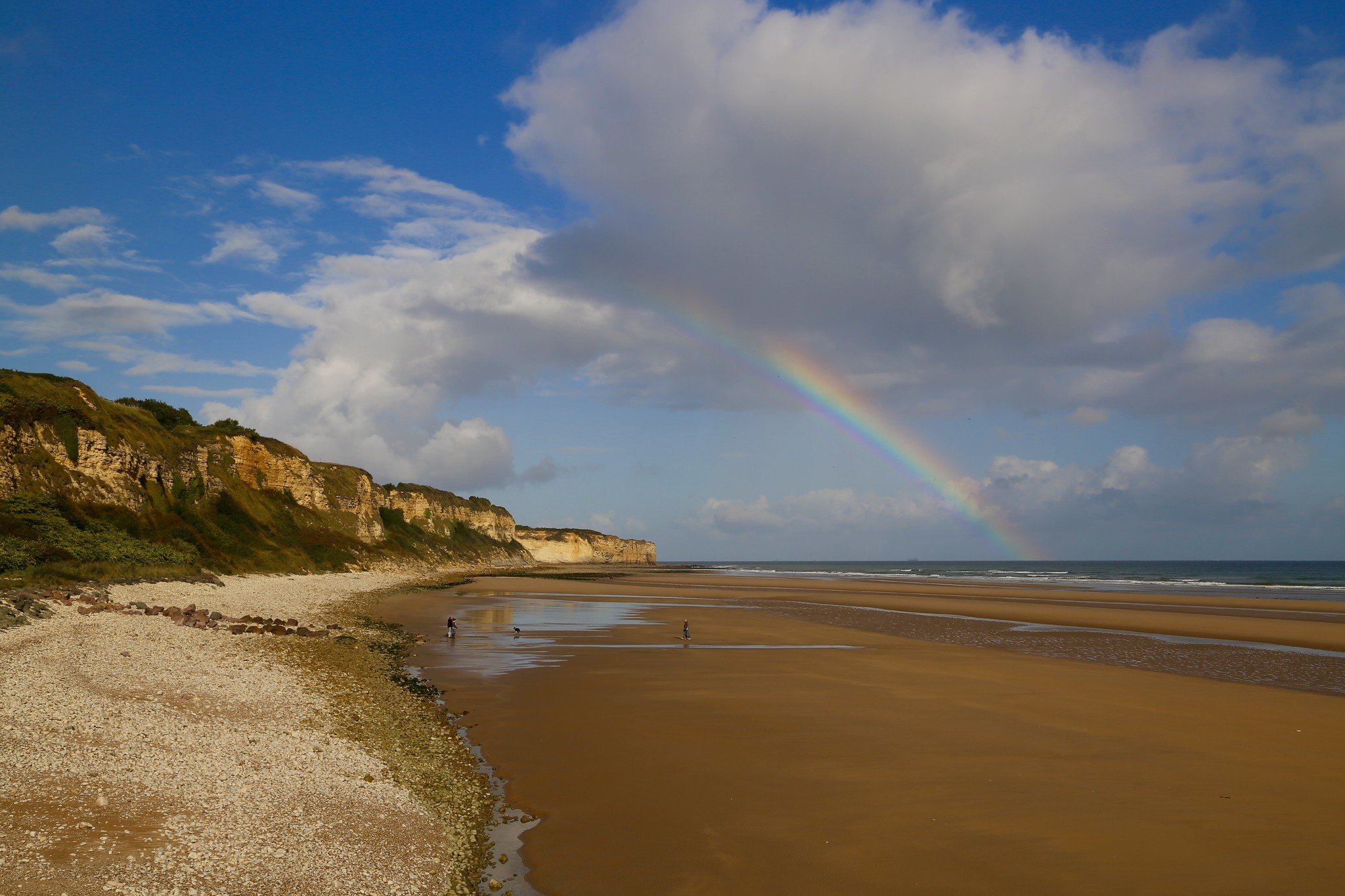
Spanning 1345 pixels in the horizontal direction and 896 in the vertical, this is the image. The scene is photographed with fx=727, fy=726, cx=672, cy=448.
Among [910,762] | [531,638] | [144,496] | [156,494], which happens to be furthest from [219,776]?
[156,494]

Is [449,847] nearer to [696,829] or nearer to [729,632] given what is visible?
[696,829]

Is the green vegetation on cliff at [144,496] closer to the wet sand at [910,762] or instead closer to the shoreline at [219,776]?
the shoreline at [219,776]

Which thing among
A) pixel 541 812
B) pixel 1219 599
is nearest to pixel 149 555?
pixel 541 812

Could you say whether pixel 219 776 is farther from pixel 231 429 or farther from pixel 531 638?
pixel 231 429

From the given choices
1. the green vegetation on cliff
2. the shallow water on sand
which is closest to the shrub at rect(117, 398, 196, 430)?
the green vegetation on cliff

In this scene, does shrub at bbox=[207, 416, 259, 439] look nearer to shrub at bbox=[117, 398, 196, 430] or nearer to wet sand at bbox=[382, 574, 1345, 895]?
shrub at bbox=[117, 398, 196, 430]

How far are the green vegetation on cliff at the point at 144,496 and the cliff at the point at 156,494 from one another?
96mm

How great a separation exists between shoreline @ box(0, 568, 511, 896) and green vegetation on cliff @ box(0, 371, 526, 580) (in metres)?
17.1

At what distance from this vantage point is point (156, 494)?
46156 millimetres

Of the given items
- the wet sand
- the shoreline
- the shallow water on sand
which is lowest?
the shallow water on sand

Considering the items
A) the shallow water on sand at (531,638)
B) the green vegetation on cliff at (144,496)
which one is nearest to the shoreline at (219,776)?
the shallow water on sand at (531,638)

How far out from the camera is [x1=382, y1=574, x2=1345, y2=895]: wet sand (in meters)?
8.28

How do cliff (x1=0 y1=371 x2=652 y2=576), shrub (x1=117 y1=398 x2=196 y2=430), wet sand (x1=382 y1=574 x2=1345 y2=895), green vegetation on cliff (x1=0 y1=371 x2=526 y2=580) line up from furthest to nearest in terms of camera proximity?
shrub (x1=117 y1=398 x2=196 y2=430) < cliff (x1=0 y1=371 x2=652 y2=576) < green vegetation on cliff (x1=0 y1=371 x2=526 y2=580) < wet sand (x1=382 y1=574 x2=1345 y2=895)

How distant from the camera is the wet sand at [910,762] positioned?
828 centimetres
